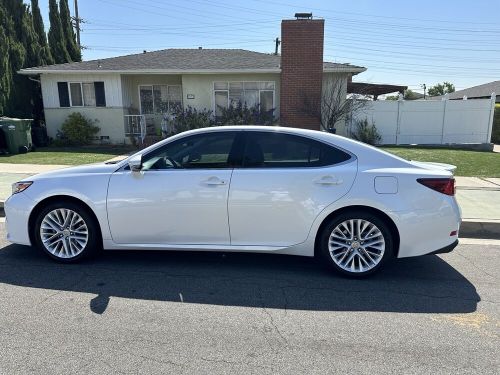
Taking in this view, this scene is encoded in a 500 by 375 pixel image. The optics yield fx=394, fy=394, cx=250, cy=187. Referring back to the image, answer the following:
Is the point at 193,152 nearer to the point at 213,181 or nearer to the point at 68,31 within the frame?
the point at 213,181

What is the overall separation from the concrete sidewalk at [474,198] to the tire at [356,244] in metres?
2.49

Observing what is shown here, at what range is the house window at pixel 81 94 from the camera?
56.0 feet

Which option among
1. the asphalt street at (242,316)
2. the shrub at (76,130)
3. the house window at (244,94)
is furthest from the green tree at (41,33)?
the asphalt street at (242,316)

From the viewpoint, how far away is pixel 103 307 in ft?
11.2

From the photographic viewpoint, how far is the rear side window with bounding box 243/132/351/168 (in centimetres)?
407

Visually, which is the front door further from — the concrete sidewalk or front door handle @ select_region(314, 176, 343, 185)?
the concrete sidewalk

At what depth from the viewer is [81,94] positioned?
17.2m

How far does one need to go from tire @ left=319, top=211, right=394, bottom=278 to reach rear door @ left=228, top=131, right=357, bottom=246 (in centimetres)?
24

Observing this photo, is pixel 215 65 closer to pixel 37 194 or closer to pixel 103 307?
pixel 37 194

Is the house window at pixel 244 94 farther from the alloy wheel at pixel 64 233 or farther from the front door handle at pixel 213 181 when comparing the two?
the front door handle at pixel 213 181

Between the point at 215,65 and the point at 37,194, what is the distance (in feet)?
44.0

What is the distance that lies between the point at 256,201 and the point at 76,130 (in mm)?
14862

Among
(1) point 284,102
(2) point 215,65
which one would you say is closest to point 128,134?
(2) point 215,65

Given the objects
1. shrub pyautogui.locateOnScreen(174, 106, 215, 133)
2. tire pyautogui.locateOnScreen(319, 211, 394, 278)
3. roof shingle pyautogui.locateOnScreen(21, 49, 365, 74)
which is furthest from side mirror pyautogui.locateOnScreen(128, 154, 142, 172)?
roof shingle pyautogui.locateOnScreen(21, 49, 365, 74)
